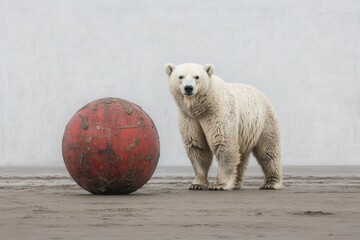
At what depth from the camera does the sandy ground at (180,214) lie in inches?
244

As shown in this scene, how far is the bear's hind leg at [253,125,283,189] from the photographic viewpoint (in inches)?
484

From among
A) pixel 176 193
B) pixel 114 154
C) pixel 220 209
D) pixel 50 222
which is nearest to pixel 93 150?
pixel 114 154

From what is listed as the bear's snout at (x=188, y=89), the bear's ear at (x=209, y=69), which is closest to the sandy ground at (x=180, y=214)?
the bear's snout at (x=188, y=89)

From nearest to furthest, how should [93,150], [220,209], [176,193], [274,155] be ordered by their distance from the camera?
1. [220,209]
2. [93,150]
3. [176,193]
4. [274,155]

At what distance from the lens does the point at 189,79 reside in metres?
11.2

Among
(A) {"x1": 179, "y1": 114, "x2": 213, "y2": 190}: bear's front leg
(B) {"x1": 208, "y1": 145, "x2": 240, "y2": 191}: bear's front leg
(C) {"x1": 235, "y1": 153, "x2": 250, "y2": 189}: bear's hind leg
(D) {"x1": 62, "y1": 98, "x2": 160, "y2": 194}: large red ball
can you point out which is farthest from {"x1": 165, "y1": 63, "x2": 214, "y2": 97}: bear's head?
(C) {"x1": 235, "y1": 153, "x2": 250, "y2": 189}: bear's hind leg

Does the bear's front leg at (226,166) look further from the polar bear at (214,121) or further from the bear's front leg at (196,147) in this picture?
the bear's front leg at (196,147)

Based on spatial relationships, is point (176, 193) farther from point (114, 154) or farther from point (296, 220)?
point (296, 220)

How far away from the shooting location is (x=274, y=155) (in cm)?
1241

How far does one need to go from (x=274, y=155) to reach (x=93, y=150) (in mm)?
3366

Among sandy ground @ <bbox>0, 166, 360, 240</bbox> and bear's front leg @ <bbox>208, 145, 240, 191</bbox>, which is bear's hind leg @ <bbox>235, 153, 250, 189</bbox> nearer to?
bear's front leg @ <bbox>208, 145, 240, 191</bbox>

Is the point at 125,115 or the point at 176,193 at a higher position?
the point at 125,115

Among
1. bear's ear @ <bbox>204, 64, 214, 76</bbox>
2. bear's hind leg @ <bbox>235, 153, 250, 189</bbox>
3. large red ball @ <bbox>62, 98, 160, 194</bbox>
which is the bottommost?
bear's hind leg @ <bbox>235, 153, 250, 189</bbox>

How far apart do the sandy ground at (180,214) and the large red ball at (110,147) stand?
22cm
